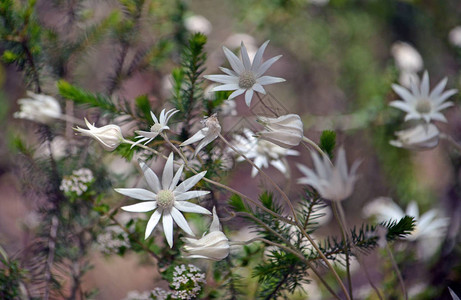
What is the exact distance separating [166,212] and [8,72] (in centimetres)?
122

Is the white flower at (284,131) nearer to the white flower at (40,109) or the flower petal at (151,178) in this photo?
the flower petal at (151,178)

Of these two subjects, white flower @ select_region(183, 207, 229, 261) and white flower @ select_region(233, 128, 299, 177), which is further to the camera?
white flower @ select_region(233, 128, 299, 177)

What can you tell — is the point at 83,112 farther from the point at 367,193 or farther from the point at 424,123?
the point at 367,193

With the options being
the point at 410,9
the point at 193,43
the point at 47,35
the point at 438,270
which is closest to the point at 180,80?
the point at 193,43

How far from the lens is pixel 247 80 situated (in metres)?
0.49

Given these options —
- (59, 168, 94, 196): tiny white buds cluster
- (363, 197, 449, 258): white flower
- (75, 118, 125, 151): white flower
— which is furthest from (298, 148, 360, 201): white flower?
(363, 197, 449, 258): white flower

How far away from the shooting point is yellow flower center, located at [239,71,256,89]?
492 millimetres

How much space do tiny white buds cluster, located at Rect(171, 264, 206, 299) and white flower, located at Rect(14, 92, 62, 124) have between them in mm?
384

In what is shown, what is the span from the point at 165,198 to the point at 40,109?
0.37m

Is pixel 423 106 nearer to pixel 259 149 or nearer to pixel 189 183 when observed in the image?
pixel 259 149

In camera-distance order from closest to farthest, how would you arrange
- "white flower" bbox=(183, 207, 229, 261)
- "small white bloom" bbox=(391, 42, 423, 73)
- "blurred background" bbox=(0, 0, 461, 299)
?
"white flower" bbox=(183, 207, 229, 261) < "blurred background" bbox=(0, 0, 461, 299) < "small white bloom" bbox=(391, 42, 423, 73)

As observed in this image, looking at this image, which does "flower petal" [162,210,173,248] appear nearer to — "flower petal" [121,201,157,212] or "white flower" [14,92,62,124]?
"flower petal" [121,201,157,212]

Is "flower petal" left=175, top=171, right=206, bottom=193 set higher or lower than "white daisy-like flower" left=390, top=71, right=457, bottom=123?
lower

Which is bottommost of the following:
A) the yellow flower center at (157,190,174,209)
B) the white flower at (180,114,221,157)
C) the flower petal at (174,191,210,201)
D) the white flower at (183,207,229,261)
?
the white flower at (183,207,229,261)
